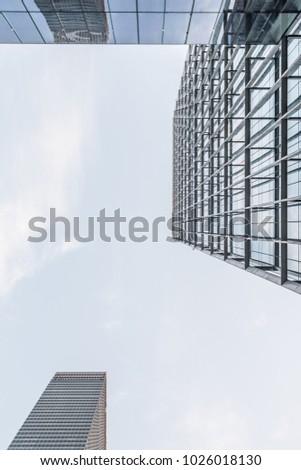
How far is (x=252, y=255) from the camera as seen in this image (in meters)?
25.4

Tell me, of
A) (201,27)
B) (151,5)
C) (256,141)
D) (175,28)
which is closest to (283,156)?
(256,141)

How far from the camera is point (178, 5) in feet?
53.8

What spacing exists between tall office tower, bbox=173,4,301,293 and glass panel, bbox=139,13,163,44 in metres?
3.83

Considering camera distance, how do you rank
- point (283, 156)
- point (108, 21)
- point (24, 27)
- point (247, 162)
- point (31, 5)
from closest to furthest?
1. point (31, 5)
2. point (108, 21)
3. point (24, 27)
4. point (283, 156)
5. point (247, 162)

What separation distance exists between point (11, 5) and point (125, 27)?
5.33 meters

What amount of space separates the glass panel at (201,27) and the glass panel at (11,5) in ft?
25.9

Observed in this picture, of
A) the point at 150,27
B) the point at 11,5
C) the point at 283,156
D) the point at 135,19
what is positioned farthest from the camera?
the point at 283,156

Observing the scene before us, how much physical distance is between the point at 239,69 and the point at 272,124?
7.88 m

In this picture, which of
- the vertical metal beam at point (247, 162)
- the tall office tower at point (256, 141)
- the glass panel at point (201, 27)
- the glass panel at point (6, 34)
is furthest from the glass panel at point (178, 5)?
the vertical metal beam at point (247, 162)

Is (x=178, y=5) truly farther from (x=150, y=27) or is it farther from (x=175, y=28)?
(x=150, y=27)

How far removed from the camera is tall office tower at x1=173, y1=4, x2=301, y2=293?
18.6m

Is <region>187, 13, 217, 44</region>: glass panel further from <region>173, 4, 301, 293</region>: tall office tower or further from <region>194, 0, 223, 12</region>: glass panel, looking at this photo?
<region>173, 4, 301, 293</region>: tall office tower
